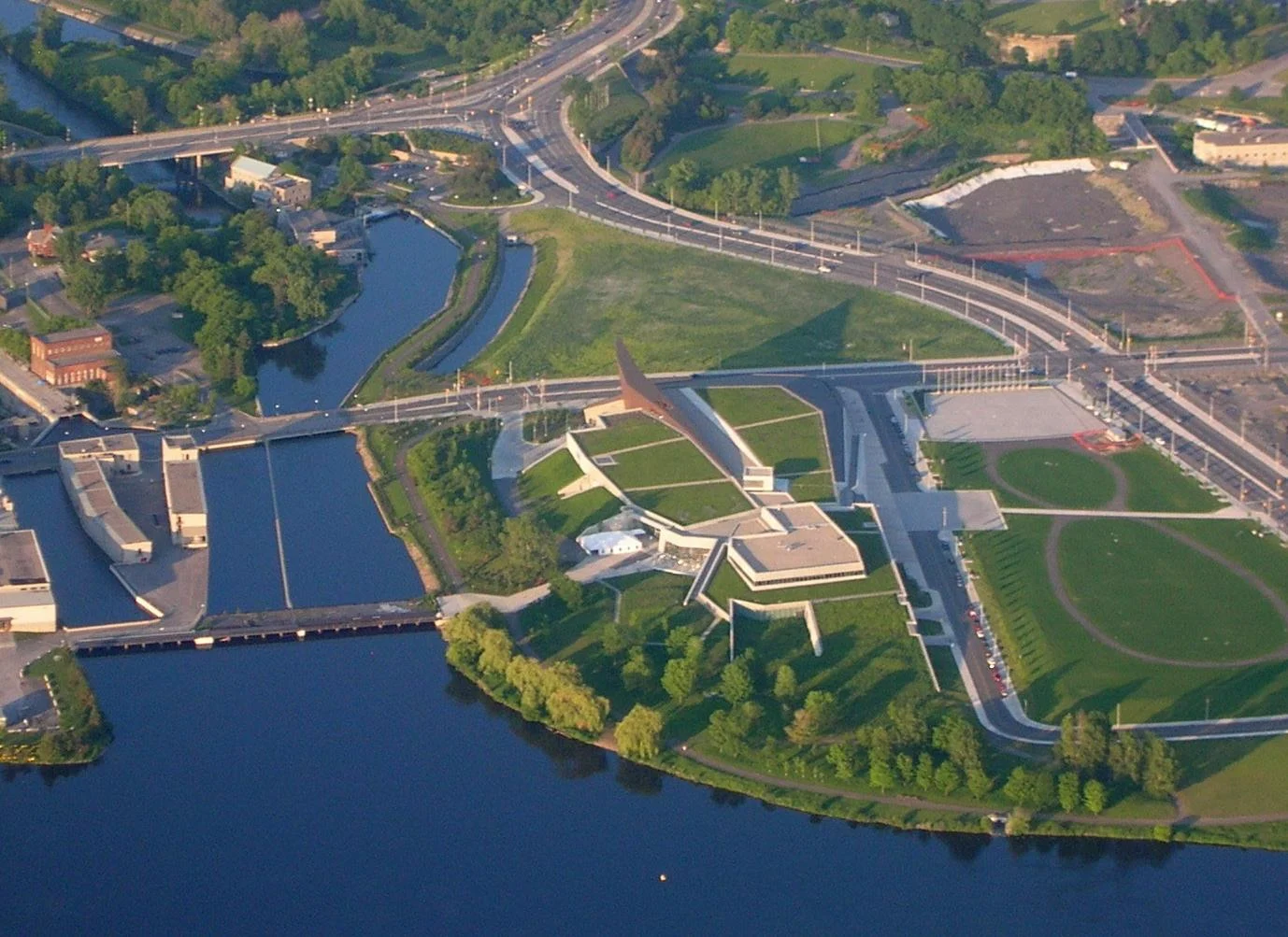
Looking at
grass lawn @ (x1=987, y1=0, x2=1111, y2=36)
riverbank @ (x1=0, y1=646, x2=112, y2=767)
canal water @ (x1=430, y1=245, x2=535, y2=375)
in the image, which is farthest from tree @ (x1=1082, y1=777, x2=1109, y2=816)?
grass lawn @ (x1=987, y1=0, x2=1111, y2=36)

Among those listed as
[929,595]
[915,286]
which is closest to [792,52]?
[915,286]

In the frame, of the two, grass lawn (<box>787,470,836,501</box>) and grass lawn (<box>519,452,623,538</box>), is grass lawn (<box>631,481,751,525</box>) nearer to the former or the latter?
grass lawn (<box>519,452,623,538</box>)

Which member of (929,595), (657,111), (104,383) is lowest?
(929,595)

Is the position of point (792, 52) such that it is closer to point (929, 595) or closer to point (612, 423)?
point (612, 423)

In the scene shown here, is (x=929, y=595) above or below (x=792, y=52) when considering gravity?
below

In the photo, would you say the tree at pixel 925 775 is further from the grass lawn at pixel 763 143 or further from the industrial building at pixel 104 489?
the grass lawn at pixel 763 143

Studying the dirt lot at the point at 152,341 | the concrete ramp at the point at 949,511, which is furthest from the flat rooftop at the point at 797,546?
the dirt lot at the point at 152,341
